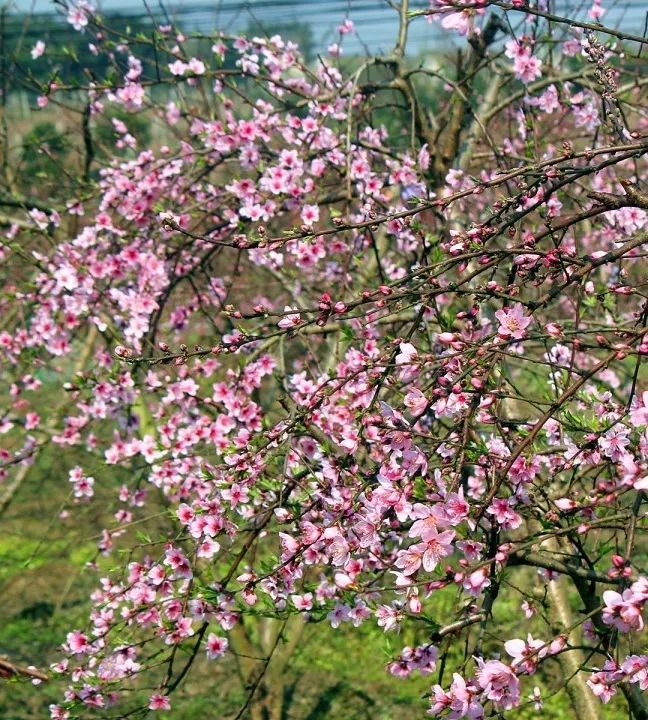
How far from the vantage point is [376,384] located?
7.86 feet

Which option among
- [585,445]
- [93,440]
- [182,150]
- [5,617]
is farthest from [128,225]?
[5,617]

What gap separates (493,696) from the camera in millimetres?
2008

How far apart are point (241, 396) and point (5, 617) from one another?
5.89 m

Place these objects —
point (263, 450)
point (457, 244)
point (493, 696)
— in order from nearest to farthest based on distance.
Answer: point (493, 696)
point (457, 244)
point (263, 450)

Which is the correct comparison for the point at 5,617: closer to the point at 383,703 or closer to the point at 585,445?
the point at 383,703

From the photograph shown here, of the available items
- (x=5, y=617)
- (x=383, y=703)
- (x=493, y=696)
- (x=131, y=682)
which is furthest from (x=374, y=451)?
(x=5, y=617)

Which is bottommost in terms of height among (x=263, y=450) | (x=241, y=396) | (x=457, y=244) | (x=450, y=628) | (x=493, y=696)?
(x=493, y=696)

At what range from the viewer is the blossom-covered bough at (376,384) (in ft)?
7.14

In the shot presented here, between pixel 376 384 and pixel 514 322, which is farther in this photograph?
pixel 376 384

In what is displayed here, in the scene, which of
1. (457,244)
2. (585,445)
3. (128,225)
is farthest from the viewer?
(128,225)

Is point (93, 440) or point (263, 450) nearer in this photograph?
point (263, 450)

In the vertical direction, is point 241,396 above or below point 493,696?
above

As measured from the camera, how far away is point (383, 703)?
659 cm

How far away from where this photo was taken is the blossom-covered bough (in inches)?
85.7
